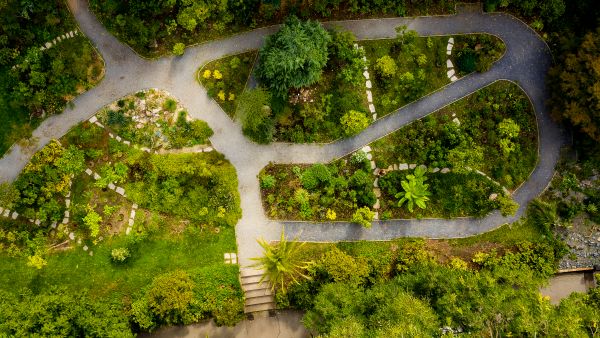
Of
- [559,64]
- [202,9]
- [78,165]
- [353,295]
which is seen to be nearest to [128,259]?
[78,165]

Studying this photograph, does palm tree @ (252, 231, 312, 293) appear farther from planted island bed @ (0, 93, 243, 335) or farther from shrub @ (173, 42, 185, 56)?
shrub @ (173, 42, 185, 56)

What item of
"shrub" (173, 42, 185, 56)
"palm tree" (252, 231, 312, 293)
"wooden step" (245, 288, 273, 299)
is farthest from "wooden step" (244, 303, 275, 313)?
"shrub" (173, 42, 185, 56)

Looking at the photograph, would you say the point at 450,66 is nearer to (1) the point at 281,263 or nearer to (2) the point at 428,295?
(2) the point at 428,295


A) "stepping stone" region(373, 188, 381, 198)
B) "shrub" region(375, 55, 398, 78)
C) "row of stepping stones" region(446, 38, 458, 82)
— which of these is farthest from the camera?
"row of stepping stones" region(446, 38, 458, 82)

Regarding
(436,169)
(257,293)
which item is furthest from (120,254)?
(436,169)

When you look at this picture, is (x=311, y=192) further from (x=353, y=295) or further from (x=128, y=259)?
(x=128, y=259)
